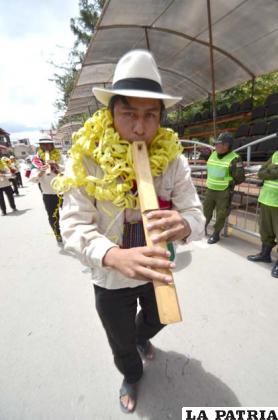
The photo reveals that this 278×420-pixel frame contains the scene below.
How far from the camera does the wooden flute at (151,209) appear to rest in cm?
69

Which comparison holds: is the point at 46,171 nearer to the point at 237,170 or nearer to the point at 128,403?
the point at 237,170

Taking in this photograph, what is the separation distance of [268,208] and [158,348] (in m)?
1.95

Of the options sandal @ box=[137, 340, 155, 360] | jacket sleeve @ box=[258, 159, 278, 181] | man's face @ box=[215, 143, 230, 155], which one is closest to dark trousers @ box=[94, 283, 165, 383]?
sandal @ box=[137, 340, 155, 360]

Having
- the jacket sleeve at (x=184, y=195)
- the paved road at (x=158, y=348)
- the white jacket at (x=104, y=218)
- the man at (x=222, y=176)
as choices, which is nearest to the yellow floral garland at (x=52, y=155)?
the paved road at (x=158, y=348)

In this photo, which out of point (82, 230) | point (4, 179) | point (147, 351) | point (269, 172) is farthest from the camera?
point (4, 179)

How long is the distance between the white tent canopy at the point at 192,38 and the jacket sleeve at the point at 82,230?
416 cm

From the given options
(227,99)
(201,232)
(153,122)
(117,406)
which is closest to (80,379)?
(117,406)

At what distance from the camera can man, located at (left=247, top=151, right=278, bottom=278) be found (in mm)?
2492

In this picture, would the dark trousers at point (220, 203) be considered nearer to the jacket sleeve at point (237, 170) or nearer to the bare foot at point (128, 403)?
the jacket sleeve at point (237, 170)

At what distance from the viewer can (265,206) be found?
8.70 feet

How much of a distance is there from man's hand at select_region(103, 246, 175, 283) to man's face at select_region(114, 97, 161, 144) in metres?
0.49

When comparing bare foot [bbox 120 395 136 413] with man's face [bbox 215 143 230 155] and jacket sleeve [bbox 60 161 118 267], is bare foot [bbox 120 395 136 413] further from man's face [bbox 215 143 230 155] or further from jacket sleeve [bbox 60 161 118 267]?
man's face [bbox 215 143 230 155]

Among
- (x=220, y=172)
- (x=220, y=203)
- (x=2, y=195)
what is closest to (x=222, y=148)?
(x=220, y=172)

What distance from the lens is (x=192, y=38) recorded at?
193 inches
